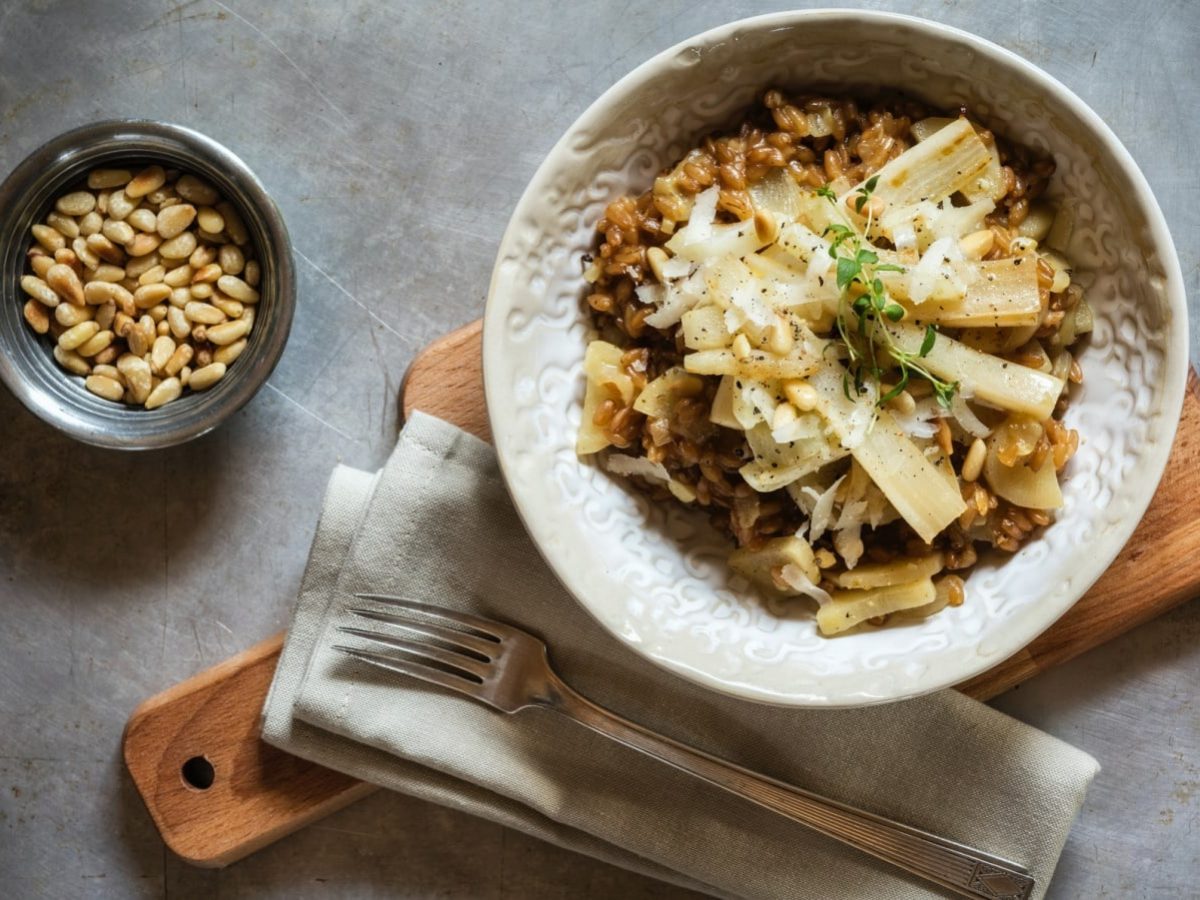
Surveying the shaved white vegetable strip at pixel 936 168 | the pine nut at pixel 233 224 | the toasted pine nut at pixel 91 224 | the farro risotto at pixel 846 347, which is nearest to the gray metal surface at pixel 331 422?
the pine nut at pixel 233 224

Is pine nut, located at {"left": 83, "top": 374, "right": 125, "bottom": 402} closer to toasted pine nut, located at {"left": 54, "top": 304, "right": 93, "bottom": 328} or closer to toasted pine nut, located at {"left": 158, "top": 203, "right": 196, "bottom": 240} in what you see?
toasted pine nut, located at {"left": 54, "top": 304, "right": 93, "bottom": 328}

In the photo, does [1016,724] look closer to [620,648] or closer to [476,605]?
[620,648]

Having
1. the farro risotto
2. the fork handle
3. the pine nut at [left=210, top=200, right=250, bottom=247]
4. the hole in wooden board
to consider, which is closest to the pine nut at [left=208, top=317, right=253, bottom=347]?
the pine nut at [left=210, top=200, right=250, bottom=247]

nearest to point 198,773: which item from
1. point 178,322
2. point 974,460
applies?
point 178,322

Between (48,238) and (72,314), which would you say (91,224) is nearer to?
(48,238)

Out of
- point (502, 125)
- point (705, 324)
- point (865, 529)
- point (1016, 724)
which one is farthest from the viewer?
point (502, 125)

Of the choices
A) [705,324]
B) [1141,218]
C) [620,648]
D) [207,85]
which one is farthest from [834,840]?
[207,85]

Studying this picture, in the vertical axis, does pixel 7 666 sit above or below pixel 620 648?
below

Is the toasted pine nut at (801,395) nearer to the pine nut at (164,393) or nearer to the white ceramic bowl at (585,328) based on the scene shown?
the white ceramic bowl at (585,328)
